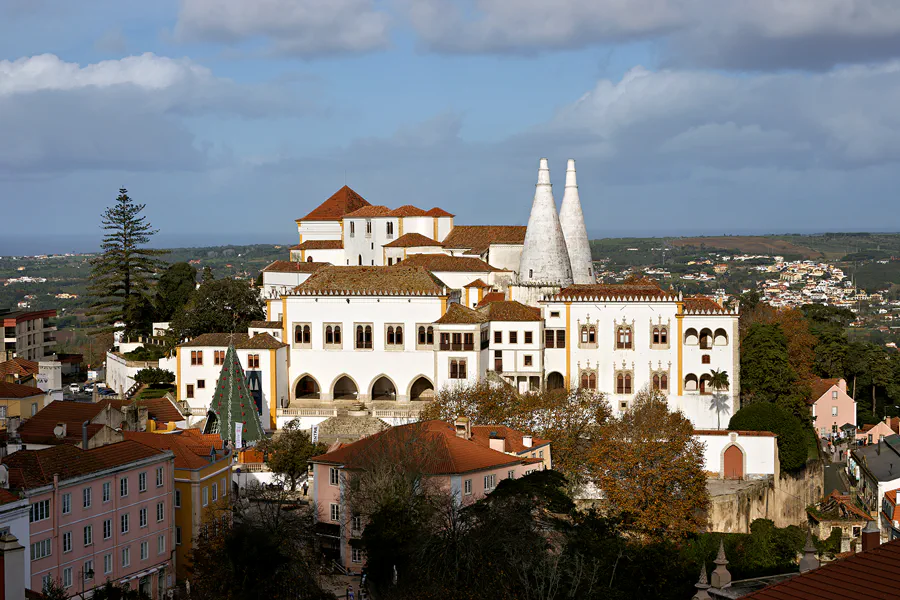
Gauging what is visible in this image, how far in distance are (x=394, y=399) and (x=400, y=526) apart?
24326 mm

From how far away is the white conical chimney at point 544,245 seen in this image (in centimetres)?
6094

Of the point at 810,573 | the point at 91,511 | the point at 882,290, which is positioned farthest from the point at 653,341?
the point at 882,290

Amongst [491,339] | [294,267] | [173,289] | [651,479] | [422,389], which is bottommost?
[651,479]

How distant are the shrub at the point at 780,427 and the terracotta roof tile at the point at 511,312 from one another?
1008cm

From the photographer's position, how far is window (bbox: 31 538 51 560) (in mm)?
32031

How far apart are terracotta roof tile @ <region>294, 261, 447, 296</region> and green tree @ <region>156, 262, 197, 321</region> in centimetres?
1775

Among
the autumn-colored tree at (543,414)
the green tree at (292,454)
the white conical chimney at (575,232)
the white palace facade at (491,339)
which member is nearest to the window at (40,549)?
the green tree at (292,454)

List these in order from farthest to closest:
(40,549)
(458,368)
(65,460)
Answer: (458,368) → (65,460) → (40,549)

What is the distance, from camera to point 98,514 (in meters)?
34.9

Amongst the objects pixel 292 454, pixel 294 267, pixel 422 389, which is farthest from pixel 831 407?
pixel 292 454

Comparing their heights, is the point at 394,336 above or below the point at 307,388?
above

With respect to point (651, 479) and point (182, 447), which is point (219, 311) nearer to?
point (182, 447)

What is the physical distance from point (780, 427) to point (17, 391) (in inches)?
1192

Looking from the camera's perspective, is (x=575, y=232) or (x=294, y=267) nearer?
(x=575, y=232)
